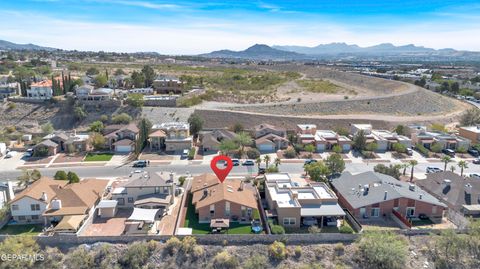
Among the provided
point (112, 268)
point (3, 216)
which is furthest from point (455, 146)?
point (3, 216)

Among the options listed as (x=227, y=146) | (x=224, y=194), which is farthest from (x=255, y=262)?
(x=227, y=146)

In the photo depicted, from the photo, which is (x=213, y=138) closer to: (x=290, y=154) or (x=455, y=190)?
(x=290, y=154)

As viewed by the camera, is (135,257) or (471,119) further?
(471,119)

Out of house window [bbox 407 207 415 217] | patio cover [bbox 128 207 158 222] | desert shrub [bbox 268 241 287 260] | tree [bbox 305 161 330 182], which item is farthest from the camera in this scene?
tree [bbox 305 161 330 182]

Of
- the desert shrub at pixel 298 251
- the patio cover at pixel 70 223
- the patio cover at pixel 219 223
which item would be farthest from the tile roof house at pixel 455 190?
the patio cover at pixel 70 223

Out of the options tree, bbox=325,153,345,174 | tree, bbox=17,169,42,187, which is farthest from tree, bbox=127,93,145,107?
tree, bbox=325,153,345,174

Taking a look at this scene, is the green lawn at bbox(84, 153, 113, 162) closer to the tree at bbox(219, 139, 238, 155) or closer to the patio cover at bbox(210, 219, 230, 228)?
the tree at bbox(219, 139, 238, 155)

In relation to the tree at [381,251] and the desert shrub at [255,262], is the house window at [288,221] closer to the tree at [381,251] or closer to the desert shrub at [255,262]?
the desert shrub at [255,262]

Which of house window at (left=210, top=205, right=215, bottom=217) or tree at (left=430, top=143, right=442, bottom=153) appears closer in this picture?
house window at (left=210, top=205, right=215, bottom=217)
